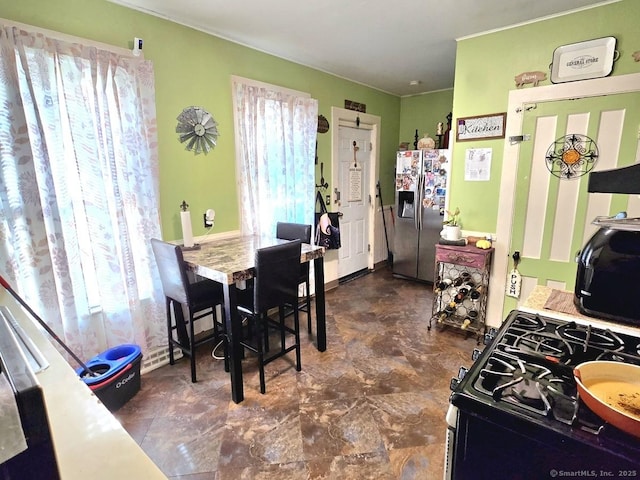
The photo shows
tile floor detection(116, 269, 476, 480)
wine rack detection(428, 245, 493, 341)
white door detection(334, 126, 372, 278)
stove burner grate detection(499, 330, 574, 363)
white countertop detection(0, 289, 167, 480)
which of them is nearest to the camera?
white countertop detection(0, 289, 167, 480)

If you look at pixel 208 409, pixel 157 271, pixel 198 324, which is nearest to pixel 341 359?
pixel 208 409

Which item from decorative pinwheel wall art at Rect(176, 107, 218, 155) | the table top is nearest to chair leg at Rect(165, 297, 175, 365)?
the table top

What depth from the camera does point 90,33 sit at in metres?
1.96

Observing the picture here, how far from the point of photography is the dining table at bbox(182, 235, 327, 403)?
191cm

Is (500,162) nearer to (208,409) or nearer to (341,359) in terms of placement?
(341,359)

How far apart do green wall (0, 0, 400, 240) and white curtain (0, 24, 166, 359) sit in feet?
0.49

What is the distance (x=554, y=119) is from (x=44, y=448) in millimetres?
3160

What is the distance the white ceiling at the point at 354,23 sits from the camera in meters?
2.16

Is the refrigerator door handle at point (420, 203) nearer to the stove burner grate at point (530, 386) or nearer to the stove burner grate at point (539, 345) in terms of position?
the stove burner grate at point (539, 345)

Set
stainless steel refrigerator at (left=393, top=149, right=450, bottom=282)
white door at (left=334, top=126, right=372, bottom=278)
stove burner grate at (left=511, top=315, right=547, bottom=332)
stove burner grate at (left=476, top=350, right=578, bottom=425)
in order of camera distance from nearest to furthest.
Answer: stove burner grate at (left=476, top=350, right=578, bottom=425) < stove burner grate at (left=511, top=315, right=547, bottom=332) < stainless steel refrigerator at (left=393, top=149, right=450, bottom=282) < white door at (left=334, top=126, right=372, bottom=278)

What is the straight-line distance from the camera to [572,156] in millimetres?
2428

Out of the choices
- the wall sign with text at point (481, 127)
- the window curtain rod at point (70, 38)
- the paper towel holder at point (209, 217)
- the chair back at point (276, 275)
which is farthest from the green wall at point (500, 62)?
the window curtain rod at point (70, 38)

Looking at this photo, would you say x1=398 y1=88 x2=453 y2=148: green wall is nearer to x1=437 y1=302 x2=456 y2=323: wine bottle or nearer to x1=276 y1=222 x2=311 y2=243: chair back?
x1=437 y1=302 x2=456 y2=323: wine bottle

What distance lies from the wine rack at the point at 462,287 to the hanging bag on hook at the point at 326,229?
118 cm
